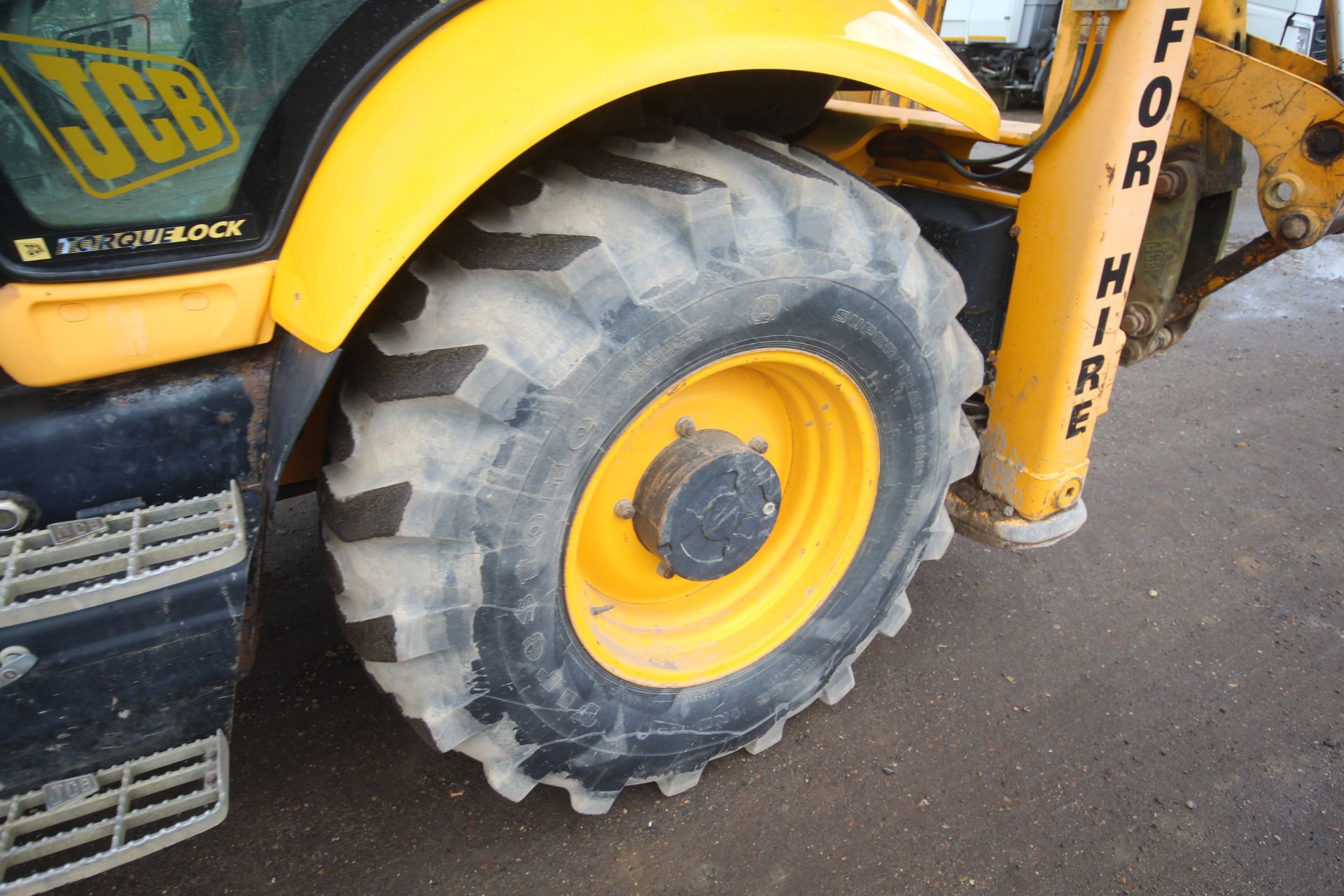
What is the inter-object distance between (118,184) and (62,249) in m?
0.11

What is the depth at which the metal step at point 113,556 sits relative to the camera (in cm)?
113

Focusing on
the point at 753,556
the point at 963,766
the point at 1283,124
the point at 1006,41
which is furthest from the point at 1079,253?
the point at 1006,41

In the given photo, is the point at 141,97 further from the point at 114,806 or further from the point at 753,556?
the point at 753,556

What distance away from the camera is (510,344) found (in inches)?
51.6

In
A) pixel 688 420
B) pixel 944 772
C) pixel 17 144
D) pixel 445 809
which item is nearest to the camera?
pixel 17 144

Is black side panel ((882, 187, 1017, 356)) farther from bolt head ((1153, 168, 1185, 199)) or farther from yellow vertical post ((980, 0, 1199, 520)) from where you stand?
bolt head ((1153, 168, 1185, 199))

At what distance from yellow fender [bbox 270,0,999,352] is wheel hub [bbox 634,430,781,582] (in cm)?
69

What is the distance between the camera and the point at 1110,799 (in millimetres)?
1998

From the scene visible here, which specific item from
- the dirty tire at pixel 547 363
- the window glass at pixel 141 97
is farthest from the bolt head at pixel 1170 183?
the window glass at pixel 141 97

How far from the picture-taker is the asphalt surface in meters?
1.83

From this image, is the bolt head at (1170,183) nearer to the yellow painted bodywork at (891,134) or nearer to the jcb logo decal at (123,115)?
the yellow painted bodywork at (891,134)

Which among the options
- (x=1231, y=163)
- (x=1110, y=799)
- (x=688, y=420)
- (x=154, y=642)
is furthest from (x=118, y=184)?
(x=1231, y=163)

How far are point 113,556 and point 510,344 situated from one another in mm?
616

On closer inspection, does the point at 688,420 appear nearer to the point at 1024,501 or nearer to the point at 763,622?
the point at 763,622
